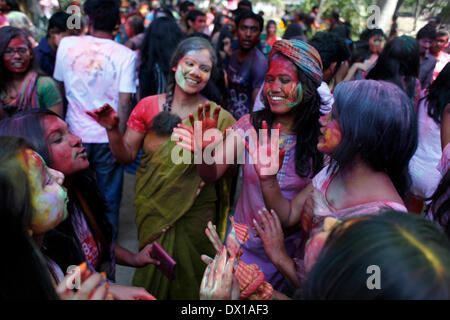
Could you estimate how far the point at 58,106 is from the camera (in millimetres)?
2807

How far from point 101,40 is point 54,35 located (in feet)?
3.60

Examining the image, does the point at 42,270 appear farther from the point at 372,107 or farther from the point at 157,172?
the point at 157,172

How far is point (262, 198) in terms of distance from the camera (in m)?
1.87

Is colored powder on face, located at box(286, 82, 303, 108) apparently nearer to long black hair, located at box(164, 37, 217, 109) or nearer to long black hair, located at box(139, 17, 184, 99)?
long black hair, located at box(164, 37, 217, 109)

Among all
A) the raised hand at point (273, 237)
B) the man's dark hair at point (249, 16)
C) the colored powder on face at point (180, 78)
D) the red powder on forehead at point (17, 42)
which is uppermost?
the man's dark hair at point (249, 16)

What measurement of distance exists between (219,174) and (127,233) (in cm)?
182

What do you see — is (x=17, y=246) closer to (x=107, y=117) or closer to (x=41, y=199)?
(x=41, y=199)

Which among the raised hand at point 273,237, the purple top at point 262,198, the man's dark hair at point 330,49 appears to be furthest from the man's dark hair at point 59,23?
the raised hand at point 273,237

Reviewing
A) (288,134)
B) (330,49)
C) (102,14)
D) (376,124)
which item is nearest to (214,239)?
(376,124)

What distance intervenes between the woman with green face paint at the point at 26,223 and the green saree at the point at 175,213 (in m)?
1.13

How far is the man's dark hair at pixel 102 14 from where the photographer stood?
120 inches

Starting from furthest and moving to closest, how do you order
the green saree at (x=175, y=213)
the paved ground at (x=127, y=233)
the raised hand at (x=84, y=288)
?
the paved ground at (x=127, y=233), the green saree at (x=175, y=213), the raised hand at (x=84, y=288)

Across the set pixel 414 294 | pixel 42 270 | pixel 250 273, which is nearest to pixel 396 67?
pixel 250 273

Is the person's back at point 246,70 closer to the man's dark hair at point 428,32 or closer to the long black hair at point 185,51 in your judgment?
the long black hair at point 185,51
